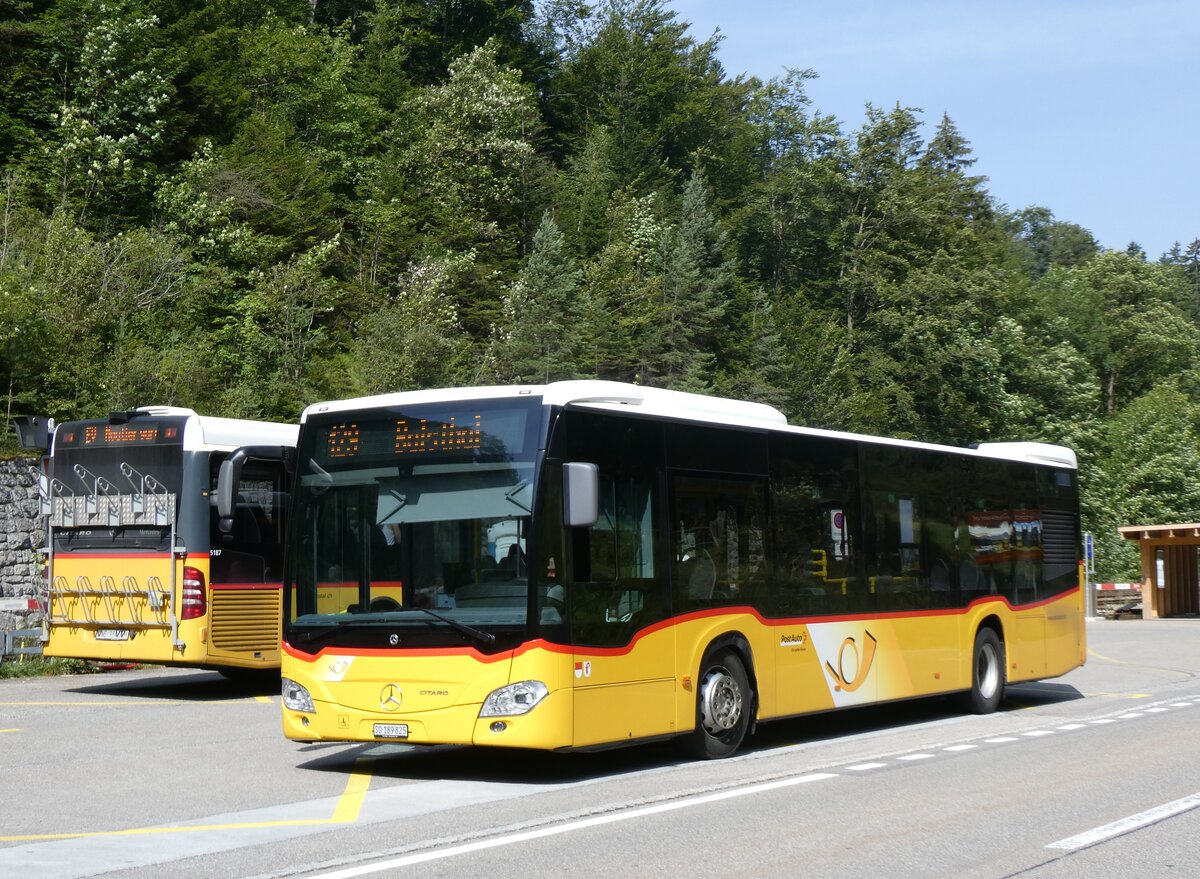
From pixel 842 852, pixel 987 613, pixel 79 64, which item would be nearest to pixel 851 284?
pixel 79 64

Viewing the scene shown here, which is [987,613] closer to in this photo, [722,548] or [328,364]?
[722,548]

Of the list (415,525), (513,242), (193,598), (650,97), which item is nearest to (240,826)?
(415,525)

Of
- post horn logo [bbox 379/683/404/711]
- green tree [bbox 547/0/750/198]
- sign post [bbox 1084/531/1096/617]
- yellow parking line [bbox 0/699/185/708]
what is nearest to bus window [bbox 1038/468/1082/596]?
post horn logo [bbox 379/683/404/711]

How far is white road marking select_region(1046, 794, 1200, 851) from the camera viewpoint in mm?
8031

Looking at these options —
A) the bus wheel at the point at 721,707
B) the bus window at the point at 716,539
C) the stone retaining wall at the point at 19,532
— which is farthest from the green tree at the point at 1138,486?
the bus wheel at the point at 721,707

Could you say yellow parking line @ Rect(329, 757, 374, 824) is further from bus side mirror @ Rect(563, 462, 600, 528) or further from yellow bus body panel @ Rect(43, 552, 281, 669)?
yellow bus body panel @ Rect(43, 552, 281, 669)

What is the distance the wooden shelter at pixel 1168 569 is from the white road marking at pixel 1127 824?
1439 inches

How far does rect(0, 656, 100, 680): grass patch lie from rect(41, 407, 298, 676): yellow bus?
2.05 meters

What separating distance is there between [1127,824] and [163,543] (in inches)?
451

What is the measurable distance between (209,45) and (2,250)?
968 inches

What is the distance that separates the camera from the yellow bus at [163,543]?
1634cm

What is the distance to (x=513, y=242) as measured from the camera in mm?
61281

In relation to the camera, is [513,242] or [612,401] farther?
[513,242]

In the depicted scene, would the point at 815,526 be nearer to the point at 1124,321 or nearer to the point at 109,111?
the point at 109,111
